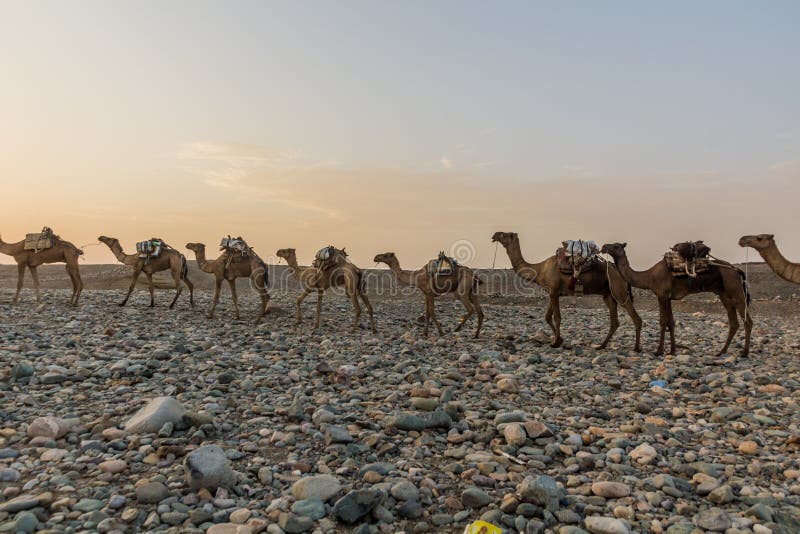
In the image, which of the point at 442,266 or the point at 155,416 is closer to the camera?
the point at 155,416

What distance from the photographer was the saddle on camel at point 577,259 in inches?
512

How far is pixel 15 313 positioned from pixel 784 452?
1929cm

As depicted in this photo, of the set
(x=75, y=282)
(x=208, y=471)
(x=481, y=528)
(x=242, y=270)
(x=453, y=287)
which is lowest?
(x=481, y=528)

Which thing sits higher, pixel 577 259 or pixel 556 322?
pixel 577 259

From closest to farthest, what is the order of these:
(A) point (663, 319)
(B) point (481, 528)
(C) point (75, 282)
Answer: (B) point (481, 528) < (A) point (663, 319) < (C) point (75, 282)

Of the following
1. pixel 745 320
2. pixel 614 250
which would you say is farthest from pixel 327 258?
pixel 745 320

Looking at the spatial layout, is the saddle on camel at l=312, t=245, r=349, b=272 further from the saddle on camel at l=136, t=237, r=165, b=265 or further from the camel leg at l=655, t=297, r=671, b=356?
the camel leg at l=655, t=297, r=671, b=356

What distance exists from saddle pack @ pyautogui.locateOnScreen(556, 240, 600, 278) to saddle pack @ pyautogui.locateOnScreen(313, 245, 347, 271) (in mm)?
6319

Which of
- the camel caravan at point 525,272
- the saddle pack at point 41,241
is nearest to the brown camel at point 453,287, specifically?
the camel caravan at point 525,272

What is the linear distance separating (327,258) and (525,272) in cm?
558

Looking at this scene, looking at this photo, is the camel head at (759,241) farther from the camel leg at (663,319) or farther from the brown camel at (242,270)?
the brown camel at (242,270)

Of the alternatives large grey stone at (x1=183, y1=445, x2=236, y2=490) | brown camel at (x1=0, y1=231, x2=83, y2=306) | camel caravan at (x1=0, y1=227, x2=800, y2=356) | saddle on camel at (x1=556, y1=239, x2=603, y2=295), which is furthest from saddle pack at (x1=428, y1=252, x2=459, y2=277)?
brown camel at (x1=0, y1=231, x2=83, y2=306)

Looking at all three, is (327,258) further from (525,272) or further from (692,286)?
(692,286)

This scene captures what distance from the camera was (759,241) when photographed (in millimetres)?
11938
